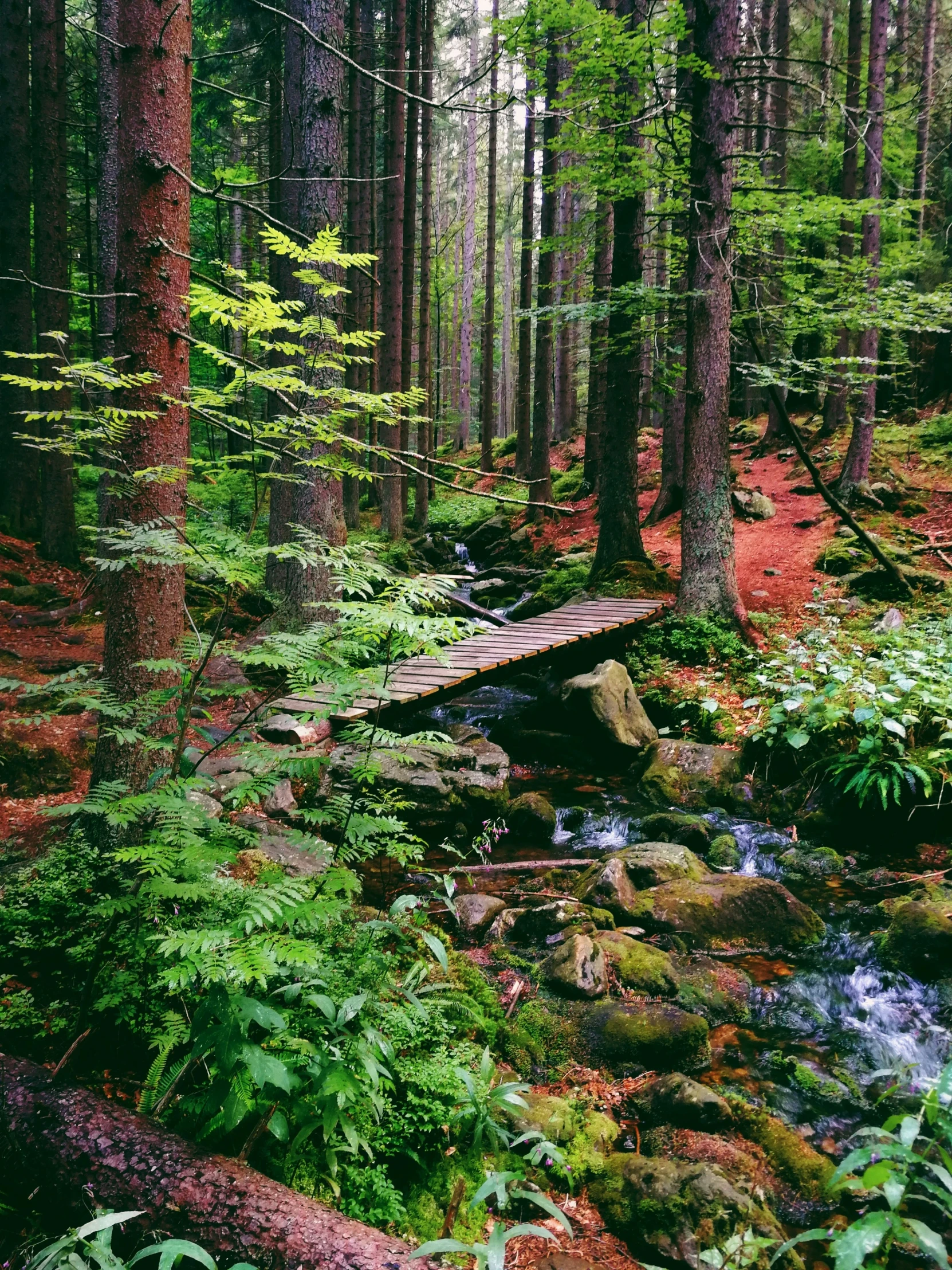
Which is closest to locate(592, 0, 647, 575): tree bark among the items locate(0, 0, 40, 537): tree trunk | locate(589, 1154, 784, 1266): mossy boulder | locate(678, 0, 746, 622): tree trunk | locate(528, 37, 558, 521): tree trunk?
locate(678, 0, 746, 622): tree trunk

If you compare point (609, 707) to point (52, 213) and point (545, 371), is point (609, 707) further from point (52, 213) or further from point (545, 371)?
point (52, 213)

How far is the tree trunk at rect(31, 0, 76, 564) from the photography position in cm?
1114

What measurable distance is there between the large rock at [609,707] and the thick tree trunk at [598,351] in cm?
516

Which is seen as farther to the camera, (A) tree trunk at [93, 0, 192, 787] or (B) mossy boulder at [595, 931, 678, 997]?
(B) mossy boulder at [595, 931, 678, 997]

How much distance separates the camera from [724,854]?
5914 mm

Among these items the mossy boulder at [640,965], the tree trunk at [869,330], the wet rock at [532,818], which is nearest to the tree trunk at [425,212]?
the tree trunk at [869,330]

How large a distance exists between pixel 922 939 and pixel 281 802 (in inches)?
181

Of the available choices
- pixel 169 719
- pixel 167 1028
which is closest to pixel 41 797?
pixel 169 719

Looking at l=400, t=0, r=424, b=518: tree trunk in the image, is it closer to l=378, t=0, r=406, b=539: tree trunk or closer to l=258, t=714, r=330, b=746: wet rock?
l=378, t=0, r=406, b=539: tree trunk

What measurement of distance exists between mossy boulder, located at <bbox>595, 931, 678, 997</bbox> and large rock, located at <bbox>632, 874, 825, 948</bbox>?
41 cm

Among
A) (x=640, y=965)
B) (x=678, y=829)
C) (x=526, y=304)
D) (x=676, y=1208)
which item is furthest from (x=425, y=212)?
(x=676, y=1208)

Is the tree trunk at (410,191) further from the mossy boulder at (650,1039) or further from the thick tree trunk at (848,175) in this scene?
the mossy boulder at (650,1039)

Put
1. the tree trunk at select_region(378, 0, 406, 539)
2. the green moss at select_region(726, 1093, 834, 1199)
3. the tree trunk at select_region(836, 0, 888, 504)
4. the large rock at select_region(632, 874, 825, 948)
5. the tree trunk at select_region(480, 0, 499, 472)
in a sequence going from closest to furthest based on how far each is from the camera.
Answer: the green moss at select_region(726, 1093, 834, 1199)
the large rock at select_region(632, 874, 825, 948)
the tree trunk at select_region(836, 0, 888, 504)
the tree trunk at select_region(378, 0, 406, 539)
the tree trunk at select_region(480, 0, 499, 472)

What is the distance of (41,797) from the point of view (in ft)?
18.6
